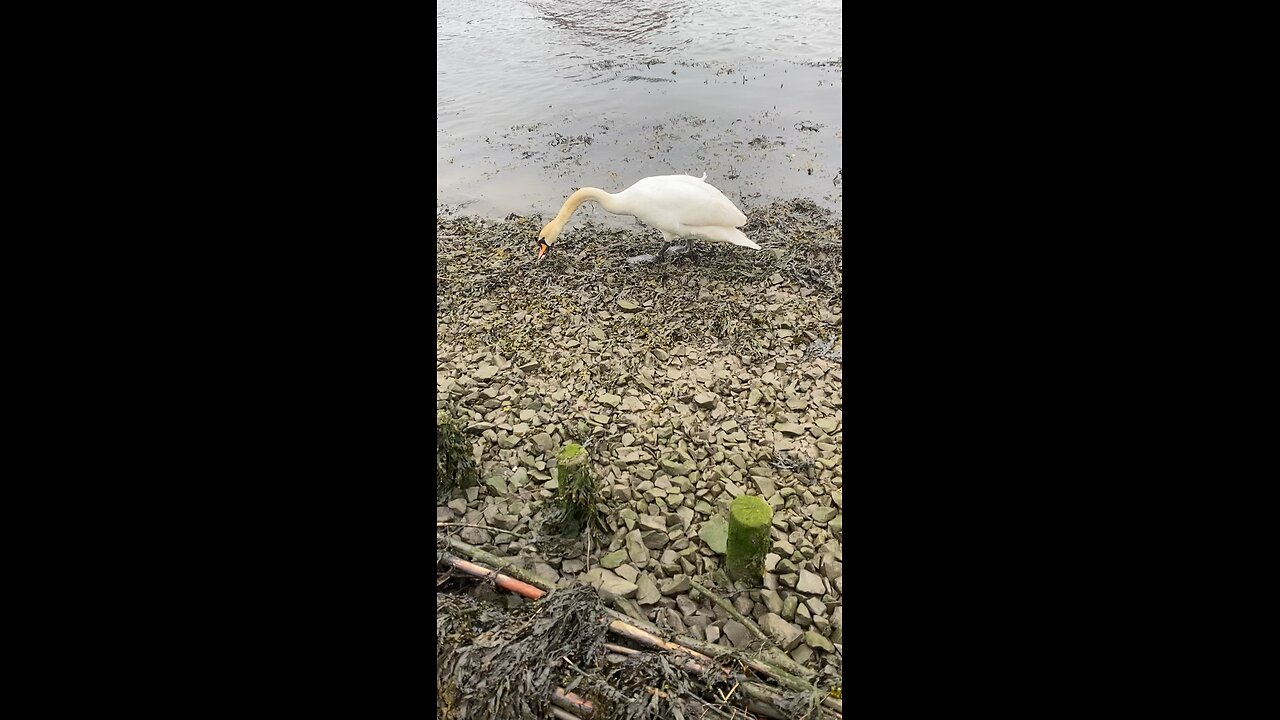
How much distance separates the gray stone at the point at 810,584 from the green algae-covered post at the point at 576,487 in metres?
0.95

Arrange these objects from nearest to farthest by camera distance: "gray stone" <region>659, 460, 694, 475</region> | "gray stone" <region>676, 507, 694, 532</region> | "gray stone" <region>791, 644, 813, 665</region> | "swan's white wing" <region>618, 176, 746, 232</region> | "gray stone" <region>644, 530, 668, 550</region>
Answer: "gray stone" <region>791, 644, 813, 665</region>
"gray stone" <region>644, 530, 668, 550</region>
"gray stone" <region>676, 507, 694, 532</region>
"gray stone" <region>659, 460, 694, 475</region>
"swan's white wing" <region>618, 176, 746, 232</region>

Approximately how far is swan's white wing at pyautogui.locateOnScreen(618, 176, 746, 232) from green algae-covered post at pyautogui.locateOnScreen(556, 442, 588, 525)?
2781 millimetres

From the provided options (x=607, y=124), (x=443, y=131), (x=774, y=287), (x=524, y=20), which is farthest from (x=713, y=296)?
(x=524, y=20)

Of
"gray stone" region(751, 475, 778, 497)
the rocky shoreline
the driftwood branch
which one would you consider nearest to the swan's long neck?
the rocky shoreline

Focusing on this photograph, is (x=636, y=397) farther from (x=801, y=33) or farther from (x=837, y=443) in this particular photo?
(x=801, y=33)

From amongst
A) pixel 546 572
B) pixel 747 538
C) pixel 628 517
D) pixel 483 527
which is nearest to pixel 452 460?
pixel 483 527

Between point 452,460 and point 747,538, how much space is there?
1562 millimetres

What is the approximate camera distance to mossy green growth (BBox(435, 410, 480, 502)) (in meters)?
3.54

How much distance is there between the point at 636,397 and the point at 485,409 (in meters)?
0.90

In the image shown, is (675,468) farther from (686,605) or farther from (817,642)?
(817,642)

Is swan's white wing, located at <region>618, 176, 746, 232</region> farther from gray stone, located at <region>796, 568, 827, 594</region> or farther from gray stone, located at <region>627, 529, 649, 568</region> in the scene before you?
gray stone, located at <region>796, 568, 827, 594</region>

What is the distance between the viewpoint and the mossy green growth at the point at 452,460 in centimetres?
354

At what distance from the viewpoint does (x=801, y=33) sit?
10938 millimetres

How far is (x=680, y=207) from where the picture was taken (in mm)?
5484
